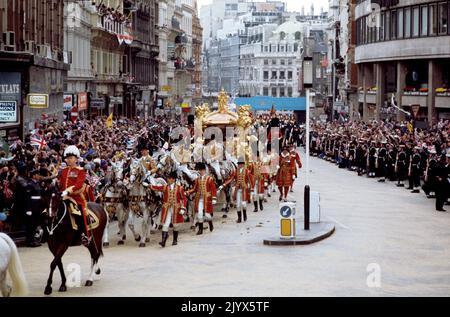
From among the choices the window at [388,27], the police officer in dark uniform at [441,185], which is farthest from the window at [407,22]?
the police officer in dark uniform at [441,185]

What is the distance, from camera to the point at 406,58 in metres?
72.1

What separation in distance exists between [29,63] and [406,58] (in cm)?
3795

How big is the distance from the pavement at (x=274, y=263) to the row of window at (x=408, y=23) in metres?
37.7

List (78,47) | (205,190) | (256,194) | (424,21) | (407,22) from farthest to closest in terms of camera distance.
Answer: (407,22)
(78,47)
(424,21)
(256,194)
(205,190)

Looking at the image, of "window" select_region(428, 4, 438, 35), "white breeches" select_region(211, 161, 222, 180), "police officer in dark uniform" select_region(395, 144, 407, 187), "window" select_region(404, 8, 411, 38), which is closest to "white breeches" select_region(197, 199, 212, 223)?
"white breeches" select_region(211, 161, 222, 180)

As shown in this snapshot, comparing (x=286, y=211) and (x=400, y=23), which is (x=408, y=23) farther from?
(x=286, y=211)

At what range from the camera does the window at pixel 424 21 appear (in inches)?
2719

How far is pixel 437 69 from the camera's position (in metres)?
68.8

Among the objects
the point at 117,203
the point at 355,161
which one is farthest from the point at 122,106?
the point at 117,203

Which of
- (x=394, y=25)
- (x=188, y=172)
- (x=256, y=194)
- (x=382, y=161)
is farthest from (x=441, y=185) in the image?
(x=394, y=25)

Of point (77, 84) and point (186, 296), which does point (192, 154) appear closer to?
point (186, 296)

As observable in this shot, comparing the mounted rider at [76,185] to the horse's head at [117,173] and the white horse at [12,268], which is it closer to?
the white horse at [12,268]

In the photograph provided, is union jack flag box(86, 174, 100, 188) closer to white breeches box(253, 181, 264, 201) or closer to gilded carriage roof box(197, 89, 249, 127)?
white breeches box(253, 181, 264, 201)

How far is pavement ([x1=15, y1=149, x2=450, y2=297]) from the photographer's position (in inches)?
736
